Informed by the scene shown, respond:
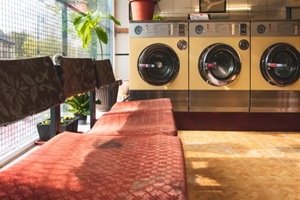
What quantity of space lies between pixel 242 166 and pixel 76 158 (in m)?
1.69

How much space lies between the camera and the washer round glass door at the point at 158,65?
3824 mm

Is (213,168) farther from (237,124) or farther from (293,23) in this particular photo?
(293,23)

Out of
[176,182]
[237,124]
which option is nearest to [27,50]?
[176,182]

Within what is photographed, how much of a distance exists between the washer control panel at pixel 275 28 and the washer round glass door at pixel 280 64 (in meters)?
0.14

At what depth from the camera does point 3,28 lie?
6.40 ft

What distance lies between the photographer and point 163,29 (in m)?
3.86

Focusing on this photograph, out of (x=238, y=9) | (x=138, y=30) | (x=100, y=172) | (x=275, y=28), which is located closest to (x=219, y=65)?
(x=275, y=28)

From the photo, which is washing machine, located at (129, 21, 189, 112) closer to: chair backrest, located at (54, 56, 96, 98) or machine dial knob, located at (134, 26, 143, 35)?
machine dial knob, located at (134, 26, 143, 35)

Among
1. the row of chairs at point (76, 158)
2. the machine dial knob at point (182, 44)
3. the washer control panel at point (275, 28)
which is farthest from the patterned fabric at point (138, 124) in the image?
the washer control panel at point (275, 28)

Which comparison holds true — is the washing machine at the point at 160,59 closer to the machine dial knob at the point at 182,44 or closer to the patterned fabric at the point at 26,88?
the machine dial knob at the point at 182,44

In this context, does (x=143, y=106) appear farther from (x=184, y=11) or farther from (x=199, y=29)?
(x=184, y=11)

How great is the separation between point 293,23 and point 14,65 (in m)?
3.49

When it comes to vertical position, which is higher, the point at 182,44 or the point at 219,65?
the point at 182,44

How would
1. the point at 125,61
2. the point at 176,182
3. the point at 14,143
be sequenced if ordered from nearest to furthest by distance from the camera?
the point at 176,182 < the point at 14,143 < the point at 125,61
